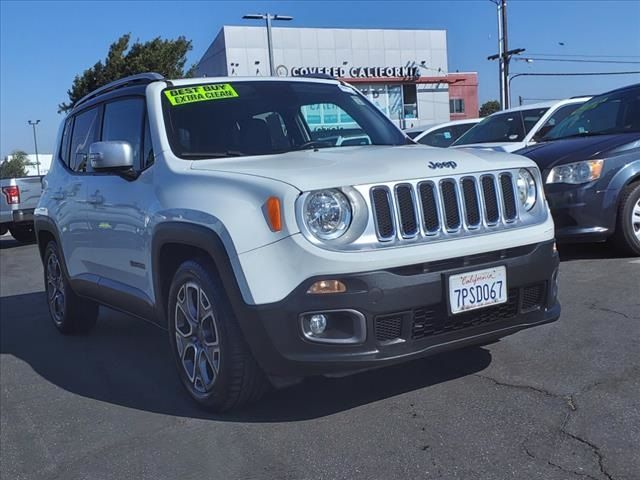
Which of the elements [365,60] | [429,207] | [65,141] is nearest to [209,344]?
[429,207]

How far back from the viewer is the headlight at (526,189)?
378 centimetres

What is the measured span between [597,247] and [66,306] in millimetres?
5530

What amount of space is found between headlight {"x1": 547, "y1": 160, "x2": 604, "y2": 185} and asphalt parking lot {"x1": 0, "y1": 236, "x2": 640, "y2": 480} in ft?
5.37

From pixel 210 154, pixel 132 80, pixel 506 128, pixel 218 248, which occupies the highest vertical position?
pixel 132 80

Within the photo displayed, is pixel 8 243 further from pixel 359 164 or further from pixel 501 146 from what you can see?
pixel 359 164

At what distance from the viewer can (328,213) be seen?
3184 millimetres

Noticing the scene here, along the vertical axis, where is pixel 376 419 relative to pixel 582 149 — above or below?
below

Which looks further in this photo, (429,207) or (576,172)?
(576,172)

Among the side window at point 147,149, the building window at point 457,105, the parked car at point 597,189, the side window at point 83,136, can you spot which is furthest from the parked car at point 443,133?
the building window at point 457,105

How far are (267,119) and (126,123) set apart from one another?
105cm

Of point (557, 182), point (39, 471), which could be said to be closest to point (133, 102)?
point (39, 471)

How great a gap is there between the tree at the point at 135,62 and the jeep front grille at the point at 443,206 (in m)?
29.0

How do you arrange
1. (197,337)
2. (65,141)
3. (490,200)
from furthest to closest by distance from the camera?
1. (65,141)
2. (197,337)
3. (490,200)

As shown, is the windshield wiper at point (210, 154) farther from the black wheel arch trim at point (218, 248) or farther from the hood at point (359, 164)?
the black wheel arch trim at point (218, 248)
